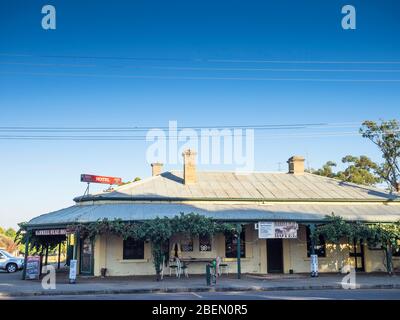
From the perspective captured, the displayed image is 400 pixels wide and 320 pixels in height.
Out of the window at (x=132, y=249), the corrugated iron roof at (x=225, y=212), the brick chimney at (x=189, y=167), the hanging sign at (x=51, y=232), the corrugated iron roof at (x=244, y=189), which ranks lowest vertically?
the window at (x=132, y=249)

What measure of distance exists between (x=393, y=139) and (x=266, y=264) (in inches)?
916

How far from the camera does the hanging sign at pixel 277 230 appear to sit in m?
21.8

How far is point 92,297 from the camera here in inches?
600

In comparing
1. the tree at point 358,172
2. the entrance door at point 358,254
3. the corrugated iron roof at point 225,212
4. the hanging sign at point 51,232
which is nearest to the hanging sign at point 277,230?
the corrugated iron roof at point 225,212

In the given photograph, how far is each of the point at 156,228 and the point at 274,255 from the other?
7.60m

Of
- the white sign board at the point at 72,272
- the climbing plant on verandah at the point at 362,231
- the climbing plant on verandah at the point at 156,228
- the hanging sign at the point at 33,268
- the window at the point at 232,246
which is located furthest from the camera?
the window at the point at 232,246

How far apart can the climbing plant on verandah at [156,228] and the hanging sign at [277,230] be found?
239cm

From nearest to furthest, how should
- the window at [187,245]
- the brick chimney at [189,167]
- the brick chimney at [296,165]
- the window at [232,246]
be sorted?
the window at [187,245] → the window at [232,246] → the brick chimney at [189,167] → the brick chimney at [296,165]

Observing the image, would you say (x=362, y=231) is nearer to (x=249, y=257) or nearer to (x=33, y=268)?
(x=249, y=257)

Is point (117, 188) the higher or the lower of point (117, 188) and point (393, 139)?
the lower

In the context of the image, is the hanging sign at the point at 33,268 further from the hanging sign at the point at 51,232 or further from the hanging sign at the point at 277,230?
the hanging sign at the point at 277,230
